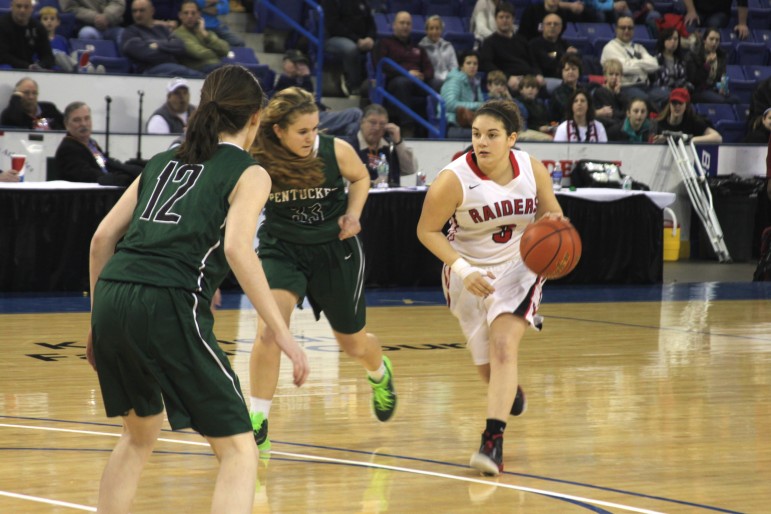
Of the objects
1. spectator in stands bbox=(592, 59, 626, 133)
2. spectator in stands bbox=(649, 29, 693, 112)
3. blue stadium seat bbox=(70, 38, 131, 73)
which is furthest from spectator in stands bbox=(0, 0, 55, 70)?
spectator in stands bbox=(649, 29, 693, 112)

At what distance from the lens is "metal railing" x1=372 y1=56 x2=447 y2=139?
14.1 meters

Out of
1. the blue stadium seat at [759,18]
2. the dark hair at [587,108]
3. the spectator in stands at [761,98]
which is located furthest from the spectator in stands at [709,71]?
the dark hair at [587,108]

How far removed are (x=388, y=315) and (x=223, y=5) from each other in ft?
21.1

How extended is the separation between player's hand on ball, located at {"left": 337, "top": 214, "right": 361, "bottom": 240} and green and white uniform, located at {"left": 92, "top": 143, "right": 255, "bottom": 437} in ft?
6.37

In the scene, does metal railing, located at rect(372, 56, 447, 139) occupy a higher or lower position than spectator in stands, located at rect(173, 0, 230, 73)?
lower

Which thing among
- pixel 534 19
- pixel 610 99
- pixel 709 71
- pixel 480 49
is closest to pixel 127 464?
pixel 610 99

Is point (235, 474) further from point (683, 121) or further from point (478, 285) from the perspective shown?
point (683, 121)

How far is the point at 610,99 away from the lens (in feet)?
49.6

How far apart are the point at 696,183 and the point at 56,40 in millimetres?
7049

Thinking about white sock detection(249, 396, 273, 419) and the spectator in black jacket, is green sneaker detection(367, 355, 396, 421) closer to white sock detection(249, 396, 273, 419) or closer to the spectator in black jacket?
white sock detection(249, 396, 273, 419)

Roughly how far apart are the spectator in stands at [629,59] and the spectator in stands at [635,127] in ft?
4.70

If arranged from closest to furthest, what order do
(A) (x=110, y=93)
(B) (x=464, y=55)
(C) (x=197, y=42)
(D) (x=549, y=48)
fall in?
1. (A) (x=110, y=93)
2. (C) (x=197, y=42)
3. (B) (x=464, y=55)
4. (D) (x=549, y=48)

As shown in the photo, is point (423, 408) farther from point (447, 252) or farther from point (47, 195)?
point (47, 195)

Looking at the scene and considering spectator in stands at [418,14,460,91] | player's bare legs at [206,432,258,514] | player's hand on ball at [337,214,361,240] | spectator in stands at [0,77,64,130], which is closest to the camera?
player's bare legs at [206,432,258,514]
